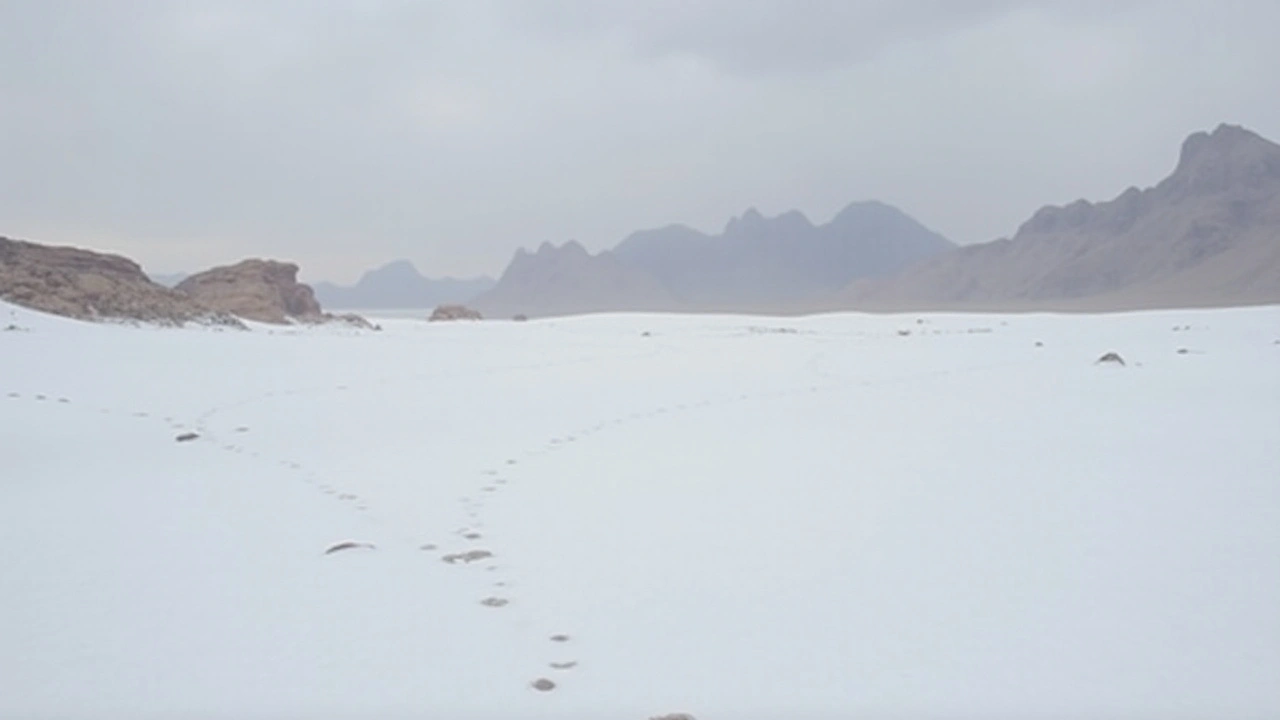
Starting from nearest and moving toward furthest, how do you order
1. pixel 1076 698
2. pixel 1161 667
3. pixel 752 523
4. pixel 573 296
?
pixel 1076 698 < pixel 1161 667 < pixel 752 523 < pixel 573 296

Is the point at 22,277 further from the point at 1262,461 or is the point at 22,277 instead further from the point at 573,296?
the point at 573,296

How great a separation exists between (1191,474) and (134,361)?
13875 mm

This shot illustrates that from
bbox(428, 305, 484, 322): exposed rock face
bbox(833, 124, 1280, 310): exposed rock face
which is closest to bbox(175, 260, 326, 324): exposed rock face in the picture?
bbox(428, 305, 484, 322): exposed rock face

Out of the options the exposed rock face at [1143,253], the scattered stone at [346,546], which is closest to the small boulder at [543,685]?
the scattered stone at [346,546]

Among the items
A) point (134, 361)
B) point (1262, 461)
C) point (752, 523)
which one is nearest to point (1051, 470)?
point (1262, 461)

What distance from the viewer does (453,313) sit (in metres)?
47.2

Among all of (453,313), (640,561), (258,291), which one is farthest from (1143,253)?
(640,561)

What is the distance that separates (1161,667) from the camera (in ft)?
9.77

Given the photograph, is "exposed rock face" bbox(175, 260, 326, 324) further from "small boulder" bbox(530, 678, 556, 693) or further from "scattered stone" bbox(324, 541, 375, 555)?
"small boulder" bbox(530, 678, 556, 693)

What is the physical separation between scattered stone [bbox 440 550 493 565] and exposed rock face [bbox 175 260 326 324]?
2916 centimetres

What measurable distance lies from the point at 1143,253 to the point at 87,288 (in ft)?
376

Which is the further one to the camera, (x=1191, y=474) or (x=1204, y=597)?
(x=1191, y=474)

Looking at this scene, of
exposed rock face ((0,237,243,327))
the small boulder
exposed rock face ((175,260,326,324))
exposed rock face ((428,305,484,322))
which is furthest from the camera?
exposed rock face ((428,305,484,322))

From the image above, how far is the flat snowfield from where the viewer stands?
289 centimetres
